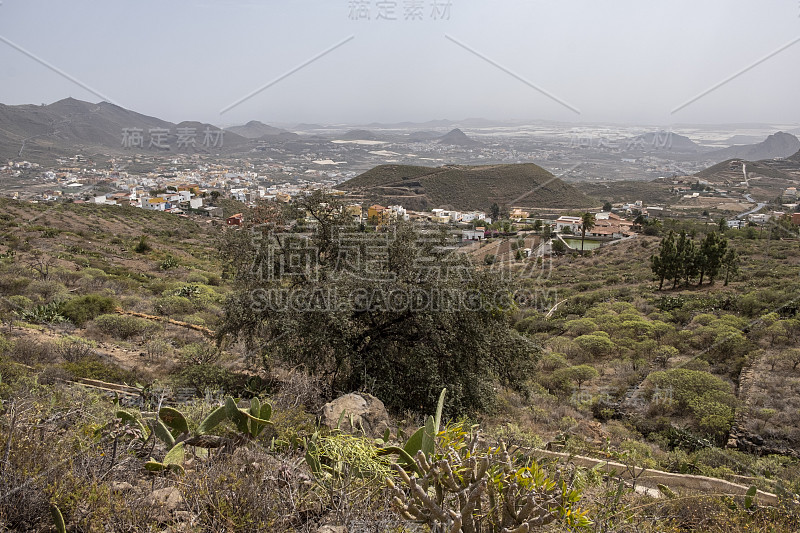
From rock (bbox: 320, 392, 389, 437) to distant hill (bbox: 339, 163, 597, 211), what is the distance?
52818 millimetres

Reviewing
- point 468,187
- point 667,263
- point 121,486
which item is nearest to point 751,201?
point 468,187

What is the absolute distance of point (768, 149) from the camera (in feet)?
376

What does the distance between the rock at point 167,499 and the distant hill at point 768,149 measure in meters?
137

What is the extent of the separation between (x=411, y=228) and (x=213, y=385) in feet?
14.4

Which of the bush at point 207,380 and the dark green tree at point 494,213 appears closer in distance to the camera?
the bush at point 207,380

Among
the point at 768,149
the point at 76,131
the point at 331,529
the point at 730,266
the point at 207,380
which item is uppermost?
the point at 76,131

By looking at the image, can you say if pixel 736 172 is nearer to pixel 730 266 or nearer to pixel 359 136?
pixel 359 136

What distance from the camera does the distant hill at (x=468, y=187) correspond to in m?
64.0

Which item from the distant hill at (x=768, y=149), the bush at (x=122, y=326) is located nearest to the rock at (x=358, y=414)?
the bush at (x=122, y=326)

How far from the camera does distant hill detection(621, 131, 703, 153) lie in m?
95.2

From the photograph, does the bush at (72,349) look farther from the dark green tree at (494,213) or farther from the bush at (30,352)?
the dark green tree at (494,213)

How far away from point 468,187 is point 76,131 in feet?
243

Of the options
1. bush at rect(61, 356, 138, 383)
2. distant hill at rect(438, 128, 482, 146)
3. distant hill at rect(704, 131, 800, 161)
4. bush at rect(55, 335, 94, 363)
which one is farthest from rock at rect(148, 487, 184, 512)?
distant hill at rect(704, 131, 800, 161)

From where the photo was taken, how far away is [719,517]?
3582mm
